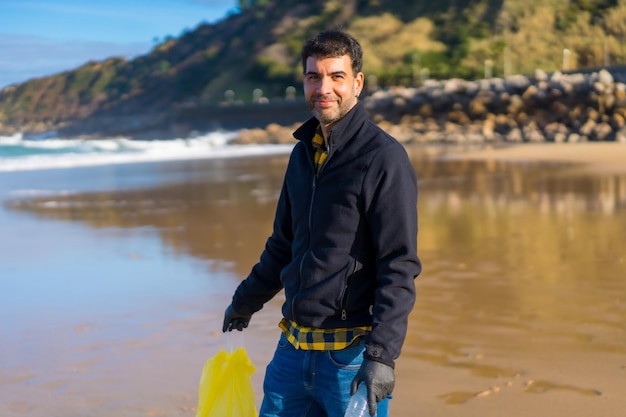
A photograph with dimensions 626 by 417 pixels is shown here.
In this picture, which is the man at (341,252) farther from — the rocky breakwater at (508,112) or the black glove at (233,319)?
the rocky breakwater at (508,112)

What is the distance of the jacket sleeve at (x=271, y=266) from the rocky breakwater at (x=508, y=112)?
81.0 feet

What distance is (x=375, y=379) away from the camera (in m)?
2.44

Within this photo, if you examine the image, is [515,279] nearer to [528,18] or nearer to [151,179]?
[151,179]

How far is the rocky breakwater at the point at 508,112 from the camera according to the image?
3009cm

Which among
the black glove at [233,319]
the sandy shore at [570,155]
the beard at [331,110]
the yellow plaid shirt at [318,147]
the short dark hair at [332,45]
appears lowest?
the sandy shore at [570,155]

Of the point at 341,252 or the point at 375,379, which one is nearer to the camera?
the point at 375,379

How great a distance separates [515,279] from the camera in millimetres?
6762

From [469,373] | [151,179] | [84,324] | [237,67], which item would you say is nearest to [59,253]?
[84,324]

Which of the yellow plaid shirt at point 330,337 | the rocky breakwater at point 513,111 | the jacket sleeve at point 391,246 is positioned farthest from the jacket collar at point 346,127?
the rocky breakwater at point 513,111

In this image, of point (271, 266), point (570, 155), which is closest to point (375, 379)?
point (271, 266)

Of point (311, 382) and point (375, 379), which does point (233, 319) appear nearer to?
point (311, 382)

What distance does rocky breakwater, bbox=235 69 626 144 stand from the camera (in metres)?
30.1

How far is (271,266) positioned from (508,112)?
34222 millimetres

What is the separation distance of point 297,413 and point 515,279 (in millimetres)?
4290
